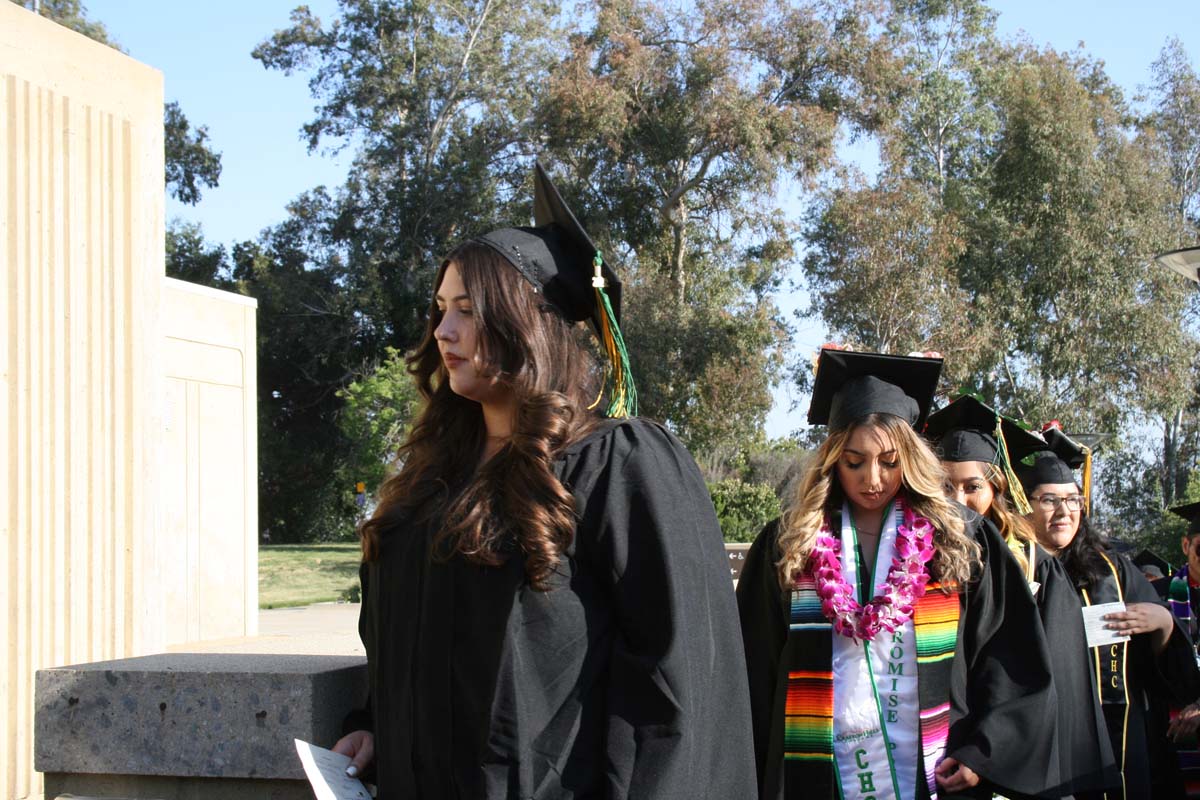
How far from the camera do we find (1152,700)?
18.6 ft

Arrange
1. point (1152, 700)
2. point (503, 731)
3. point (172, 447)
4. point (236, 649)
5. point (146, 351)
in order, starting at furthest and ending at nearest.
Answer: point (172, 447) < point (236, 649) < point (146, 351) < point (1152, 700) < point (503, 731)

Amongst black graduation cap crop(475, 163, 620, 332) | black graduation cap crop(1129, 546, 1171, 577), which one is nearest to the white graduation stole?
black graduation cap crop(475, 163, 620, 332)

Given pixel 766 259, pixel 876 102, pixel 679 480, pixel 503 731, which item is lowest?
pixel 503 731

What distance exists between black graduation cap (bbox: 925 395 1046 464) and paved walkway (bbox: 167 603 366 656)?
502 cm

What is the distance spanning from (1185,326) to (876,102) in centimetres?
1025

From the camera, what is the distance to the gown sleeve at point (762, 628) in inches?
158

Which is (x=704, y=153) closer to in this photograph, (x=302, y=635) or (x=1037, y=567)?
(x=302, y=635)

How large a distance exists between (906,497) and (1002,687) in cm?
67

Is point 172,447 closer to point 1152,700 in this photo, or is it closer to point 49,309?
point 49,309

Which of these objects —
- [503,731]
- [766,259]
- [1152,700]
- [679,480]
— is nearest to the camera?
[503,731]

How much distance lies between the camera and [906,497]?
4.14m

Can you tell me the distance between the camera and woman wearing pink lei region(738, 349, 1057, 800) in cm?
378

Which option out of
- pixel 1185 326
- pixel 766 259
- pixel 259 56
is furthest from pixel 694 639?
pixel 259 56

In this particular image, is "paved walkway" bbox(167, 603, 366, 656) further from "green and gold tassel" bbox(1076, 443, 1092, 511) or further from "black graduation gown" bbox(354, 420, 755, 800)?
"black graduation gown" bbox(354, 420, 755, 800)
